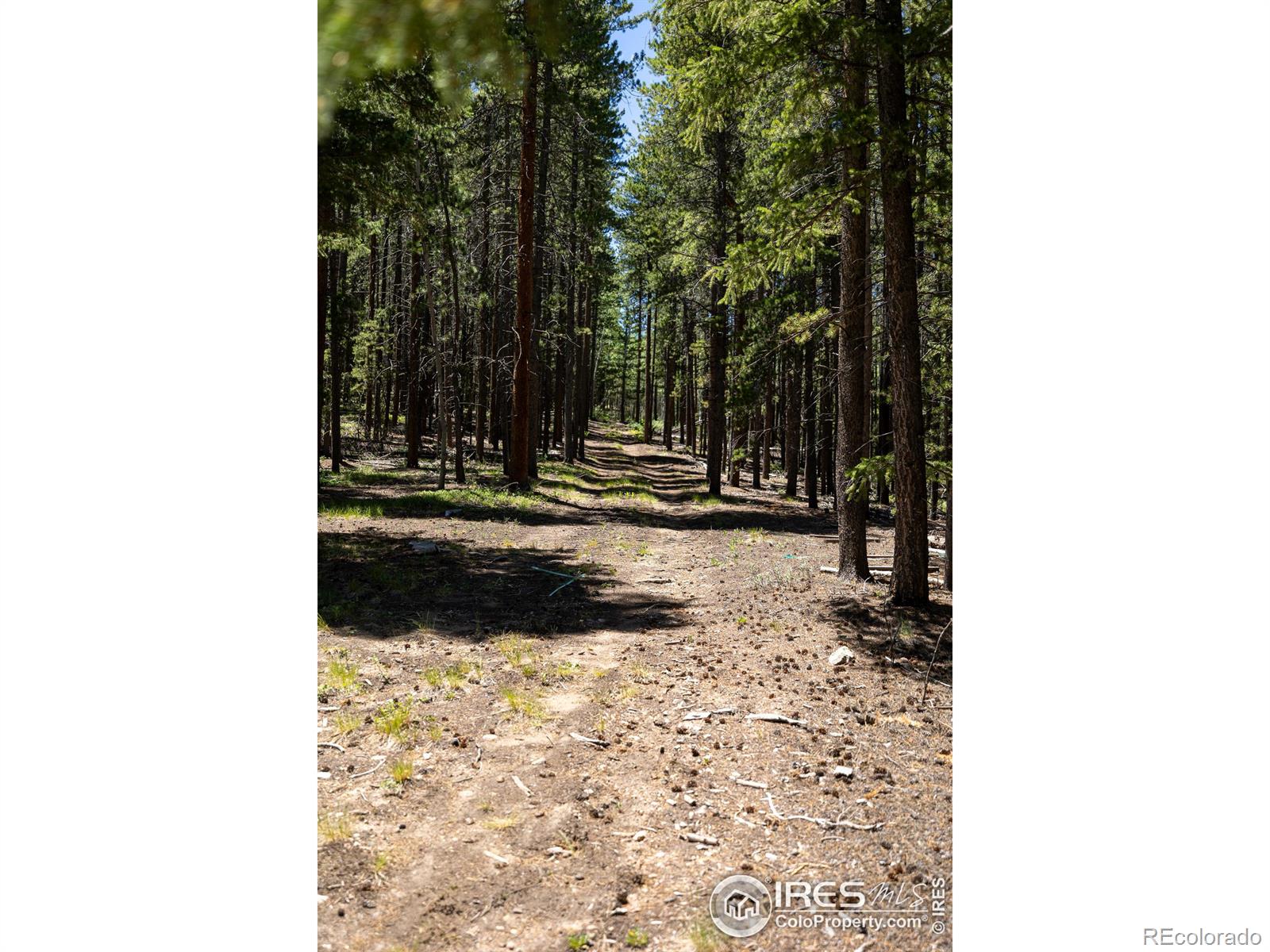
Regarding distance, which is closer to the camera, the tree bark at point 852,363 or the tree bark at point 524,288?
the tree bark at point 852,363

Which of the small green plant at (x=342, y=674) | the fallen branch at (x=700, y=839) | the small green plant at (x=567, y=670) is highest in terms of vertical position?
the small green plant at (x=342, y=674)

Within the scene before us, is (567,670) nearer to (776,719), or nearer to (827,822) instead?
(776,719)

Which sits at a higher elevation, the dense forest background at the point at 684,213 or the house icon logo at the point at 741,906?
the dense forest background at the point at 684,213

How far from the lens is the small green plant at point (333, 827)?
2682 mm

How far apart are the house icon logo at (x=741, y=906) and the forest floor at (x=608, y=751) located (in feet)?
0.12

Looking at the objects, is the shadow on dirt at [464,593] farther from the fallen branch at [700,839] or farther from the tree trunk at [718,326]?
the tree trunk at [718,326]

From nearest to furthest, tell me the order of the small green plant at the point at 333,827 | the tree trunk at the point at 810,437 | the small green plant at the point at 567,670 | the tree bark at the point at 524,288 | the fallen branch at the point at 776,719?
the small green plant at the point at 333,827, the fallen branch at the point at 776,719, the small green plant at the point at 567,670, the tree bark at the point at 524,288, the tree trunk at the point at 810,437

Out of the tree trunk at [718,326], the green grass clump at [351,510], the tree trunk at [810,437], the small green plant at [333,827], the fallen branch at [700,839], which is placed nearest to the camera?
the small green plant at [333,827]

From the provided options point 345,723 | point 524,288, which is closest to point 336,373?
point 524,288

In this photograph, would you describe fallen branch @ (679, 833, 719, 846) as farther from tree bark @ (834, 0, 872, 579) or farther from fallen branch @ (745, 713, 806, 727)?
tree bark @ (834, 0, 872, 579)

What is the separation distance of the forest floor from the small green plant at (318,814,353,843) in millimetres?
11

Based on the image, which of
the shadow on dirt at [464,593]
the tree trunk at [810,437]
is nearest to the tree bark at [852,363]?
the shadow on dirt at [464,593]

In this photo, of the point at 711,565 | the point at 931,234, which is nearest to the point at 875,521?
the point at 711,565
